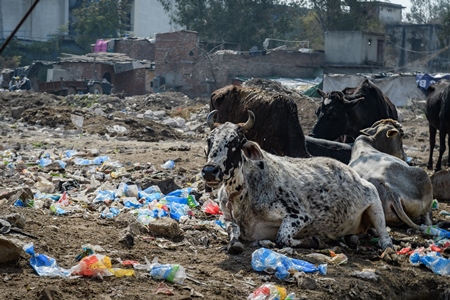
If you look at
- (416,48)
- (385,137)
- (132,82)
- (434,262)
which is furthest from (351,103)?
(416,48)

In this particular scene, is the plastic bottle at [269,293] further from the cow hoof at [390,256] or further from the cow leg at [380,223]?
the cow leg at [380,223]

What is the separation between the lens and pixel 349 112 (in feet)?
40.2

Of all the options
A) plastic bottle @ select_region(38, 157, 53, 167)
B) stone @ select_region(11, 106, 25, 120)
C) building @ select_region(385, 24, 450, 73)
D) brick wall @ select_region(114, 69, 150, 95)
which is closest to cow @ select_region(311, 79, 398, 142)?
plastic bottle @ select_region(38, 157, 53, 167)

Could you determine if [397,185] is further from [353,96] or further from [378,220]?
[353,96]

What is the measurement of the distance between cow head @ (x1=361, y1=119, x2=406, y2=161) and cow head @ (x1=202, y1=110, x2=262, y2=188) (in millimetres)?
3517

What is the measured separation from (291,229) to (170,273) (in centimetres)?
149

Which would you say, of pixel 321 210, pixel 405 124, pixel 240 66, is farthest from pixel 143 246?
pixel 240 66

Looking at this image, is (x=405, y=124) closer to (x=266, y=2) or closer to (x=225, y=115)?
(x=225, y=115)

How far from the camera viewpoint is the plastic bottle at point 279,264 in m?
5.58

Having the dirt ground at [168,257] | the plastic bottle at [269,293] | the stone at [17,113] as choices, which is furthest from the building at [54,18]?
the plastic bottle at [269,293]

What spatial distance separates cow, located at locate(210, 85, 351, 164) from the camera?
10.1 meters

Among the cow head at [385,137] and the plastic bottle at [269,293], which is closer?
the plastic bottle at [269,293]

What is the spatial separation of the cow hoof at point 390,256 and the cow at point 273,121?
3.41 metres

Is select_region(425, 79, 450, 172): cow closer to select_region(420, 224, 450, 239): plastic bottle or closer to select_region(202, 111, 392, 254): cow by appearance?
select_region(420, 224, 450, 239): plastic bottle
